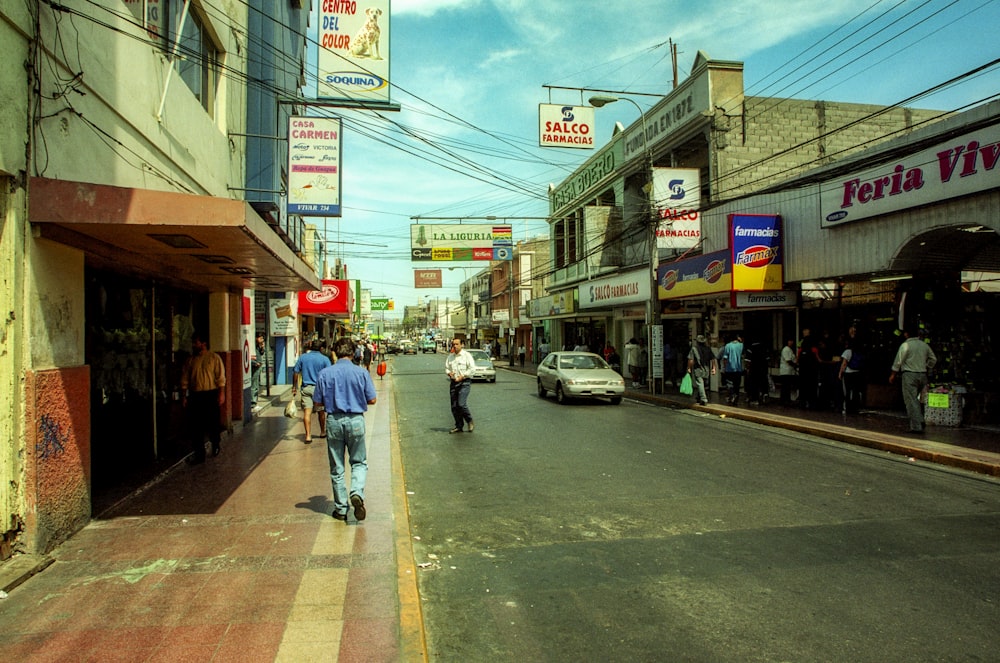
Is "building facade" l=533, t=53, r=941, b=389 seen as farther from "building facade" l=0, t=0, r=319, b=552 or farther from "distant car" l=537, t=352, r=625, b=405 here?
"building facade" l=0, t=0, r=319, b=552

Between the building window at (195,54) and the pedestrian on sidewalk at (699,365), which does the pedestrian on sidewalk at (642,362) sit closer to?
the pedestrian on sidewalk at (699,365)

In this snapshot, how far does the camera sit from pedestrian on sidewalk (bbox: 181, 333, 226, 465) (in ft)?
29.2

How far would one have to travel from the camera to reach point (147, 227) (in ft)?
18.0

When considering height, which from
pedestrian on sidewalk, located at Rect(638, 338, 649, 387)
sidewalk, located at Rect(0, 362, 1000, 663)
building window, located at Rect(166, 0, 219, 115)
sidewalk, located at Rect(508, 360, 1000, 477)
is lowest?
sidewalk, located at Rect(508, 360, 1000, 477)

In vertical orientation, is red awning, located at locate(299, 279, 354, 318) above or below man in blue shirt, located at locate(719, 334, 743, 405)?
above

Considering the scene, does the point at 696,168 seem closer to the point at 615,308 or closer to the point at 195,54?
the point at 615,308

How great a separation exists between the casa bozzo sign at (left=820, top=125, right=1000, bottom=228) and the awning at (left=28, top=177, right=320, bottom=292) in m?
11.0

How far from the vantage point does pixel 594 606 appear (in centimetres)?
432

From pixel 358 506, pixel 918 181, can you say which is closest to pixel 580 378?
pixel 918 181

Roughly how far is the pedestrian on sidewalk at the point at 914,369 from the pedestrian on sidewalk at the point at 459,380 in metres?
7.51

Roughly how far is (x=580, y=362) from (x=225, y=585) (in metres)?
14.6

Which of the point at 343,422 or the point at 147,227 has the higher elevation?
the point at 147,227

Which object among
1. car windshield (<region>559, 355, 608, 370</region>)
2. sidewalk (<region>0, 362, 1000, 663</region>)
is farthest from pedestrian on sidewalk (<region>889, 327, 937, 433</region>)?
car windshield (<region>559, 355, 608, 370</region>)

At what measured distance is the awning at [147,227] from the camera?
5.08 metres
